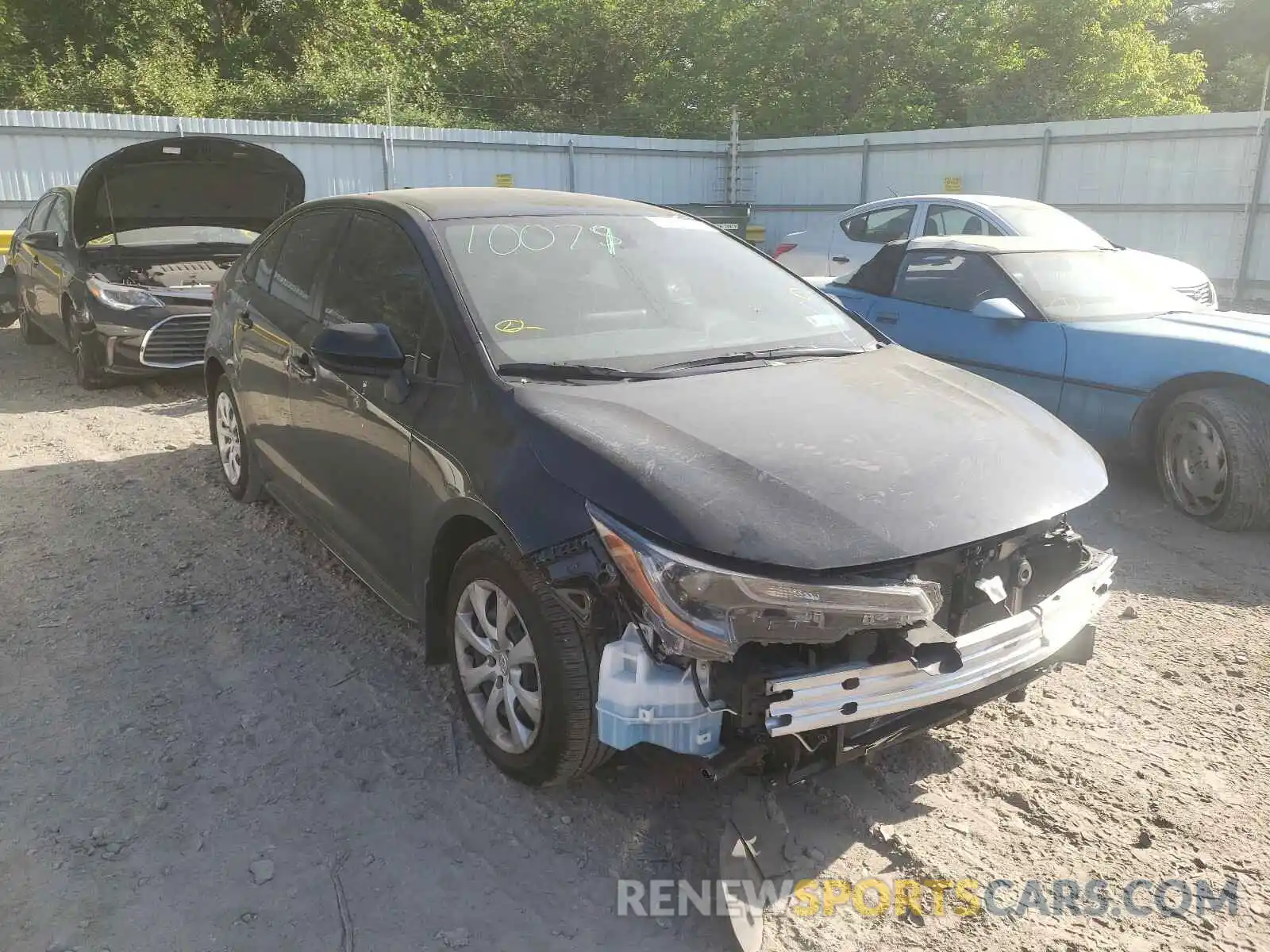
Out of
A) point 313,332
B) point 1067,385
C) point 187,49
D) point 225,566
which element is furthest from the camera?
point 187,49

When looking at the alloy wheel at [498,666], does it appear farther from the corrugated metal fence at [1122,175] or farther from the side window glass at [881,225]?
the corrugated metal fence at [1122,175]

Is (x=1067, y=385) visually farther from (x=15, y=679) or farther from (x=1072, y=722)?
(x=15, y=679)

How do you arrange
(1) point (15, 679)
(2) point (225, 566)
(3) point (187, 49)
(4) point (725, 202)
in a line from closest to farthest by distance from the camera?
(1) point (15, 679) → (2) point (225, 566) → (4) point (725, 202) → (3) point (187, 49)

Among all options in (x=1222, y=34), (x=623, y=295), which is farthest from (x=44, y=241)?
(x=1222, y=34)

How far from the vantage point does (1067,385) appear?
573cm

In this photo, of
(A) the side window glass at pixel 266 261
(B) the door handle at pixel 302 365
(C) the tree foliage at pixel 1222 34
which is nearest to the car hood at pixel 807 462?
(B) the door handle at pixel 302 365

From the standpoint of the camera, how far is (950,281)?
6.45 m

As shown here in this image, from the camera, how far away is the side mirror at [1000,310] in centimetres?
586

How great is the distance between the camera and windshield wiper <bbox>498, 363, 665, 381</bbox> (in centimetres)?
312

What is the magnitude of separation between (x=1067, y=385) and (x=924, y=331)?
3.53ft

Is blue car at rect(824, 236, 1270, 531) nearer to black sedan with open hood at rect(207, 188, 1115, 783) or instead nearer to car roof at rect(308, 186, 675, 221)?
black sedan with open hood at rect(207, 188, 1115, 783)

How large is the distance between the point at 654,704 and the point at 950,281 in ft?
15.9

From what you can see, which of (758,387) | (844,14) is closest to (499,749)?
(758,387)

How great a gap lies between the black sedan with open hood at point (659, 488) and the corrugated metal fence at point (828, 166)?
7.88 m
